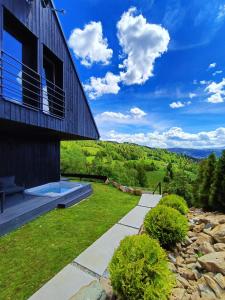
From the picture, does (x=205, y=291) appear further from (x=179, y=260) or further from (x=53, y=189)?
(x=53, y=189)

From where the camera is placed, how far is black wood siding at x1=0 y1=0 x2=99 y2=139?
603 centimetres

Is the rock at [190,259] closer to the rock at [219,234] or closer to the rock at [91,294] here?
the rock at [219,234]

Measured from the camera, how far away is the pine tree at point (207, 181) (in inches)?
284

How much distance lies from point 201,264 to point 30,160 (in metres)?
8.89

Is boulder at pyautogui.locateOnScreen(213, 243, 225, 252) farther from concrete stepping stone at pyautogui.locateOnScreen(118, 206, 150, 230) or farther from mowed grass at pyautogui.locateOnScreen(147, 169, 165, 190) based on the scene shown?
mowed grass at pyautogui.locateOnScreen(147, 169, 165, 190)

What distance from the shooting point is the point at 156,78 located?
22188 millimetres

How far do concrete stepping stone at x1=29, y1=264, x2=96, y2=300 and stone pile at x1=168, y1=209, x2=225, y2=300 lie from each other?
1431 millimetres

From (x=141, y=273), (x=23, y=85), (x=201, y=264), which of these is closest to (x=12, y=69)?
(x=23, y=85)

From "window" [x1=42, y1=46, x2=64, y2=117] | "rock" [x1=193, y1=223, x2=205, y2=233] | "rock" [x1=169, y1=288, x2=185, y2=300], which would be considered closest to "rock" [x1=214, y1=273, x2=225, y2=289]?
"rock" [x1=169, y1=288, x2=185, y2=300]

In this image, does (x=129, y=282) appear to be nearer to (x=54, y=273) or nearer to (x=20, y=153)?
(x=54, y=273)

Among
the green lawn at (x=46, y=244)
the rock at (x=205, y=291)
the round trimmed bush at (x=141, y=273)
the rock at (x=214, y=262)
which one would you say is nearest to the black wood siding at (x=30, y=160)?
the green lawn at (x=46, y=244)

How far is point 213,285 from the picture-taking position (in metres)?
2.89

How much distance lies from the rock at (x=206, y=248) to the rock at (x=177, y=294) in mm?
1166

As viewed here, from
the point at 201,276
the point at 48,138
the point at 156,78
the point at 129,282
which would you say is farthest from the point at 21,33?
the point at 156,78
